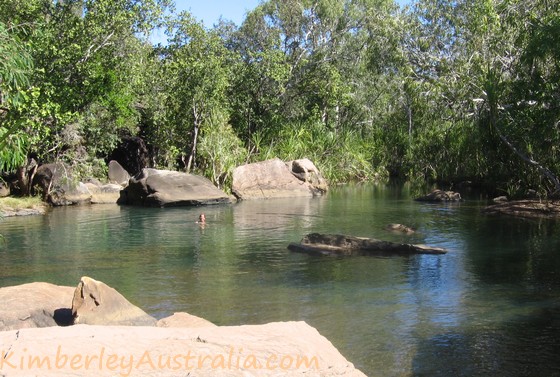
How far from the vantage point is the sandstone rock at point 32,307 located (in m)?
7.08

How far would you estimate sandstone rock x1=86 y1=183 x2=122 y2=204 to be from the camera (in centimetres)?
2784

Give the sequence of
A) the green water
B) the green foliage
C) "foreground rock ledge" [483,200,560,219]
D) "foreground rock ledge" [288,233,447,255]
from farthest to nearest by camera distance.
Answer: the green foliage < "foreground rock ledge" [483,200,560,219] < "foreground rock ledge" [288,233,447,255] < the green water

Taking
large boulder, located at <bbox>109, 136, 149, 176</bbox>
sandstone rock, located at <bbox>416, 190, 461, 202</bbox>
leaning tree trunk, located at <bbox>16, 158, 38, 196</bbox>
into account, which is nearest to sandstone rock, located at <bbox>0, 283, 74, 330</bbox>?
leaning tree trunk, located at <bbox>16, 158, 38, 196</bbox>

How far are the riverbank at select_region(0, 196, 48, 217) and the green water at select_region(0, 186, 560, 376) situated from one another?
1.17m

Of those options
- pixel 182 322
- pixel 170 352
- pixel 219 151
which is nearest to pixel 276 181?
pixel 219 151

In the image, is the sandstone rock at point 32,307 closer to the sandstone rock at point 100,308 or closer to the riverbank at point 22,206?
the sandstone rock at point 100,308

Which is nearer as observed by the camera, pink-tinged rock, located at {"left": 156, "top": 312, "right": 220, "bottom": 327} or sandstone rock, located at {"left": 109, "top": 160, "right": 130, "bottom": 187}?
pink-tinged rock, located at {"left": 156, "top": 312, "right": 220, "bottom": 327}

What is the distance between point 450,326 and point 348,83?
35786mm

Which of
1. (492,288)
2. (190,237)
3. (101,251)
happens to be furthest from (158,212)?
(492,288)

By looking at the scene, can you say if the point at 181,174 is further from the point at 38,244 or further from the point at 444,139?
the point at 444,139

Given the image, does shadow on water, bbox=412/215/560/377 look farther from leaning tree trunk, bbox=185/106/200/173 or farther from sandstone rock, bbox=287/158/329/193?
leaning tree trunk, bbox=185/106/200/173

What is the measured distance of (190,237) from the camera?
58.2 feet

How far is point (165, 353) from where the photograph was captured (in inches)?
182

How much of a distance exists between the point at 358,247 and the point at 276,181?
1680 cm
